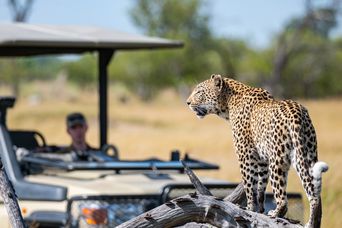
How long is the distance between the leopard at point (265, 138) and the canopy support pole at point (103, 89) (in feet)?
16.3

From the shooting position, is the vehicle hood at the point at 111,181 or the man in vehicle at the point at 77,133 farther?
the man in vehicle at the point at 77,133

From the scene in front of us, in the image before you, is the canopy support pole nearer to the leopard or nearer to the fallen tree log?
the leopard

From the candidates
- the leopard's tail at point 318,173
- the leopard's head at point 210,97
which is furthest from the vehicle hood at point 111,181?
the leopard's tail at point 318,173

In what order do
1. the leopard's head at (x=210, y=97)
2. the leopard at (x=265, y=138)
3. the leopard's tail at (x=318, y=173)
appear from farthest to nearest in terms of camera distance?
the leopard's head at (x=210, y=97), the leopard at (x=265, y=138), the leopard's tail at (x=318, y=173)

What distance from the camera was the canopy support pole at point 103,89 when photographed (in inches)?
382

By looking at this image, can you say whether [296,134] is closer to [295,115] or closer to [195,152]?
[295,115]

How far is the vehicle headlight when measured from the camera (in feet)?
23.0

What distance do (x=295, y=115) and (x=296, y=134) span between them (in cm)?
10

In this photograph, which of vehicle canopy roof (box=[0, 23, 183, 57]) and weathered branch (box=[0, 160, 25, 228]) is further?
vehicle canopy roof (box=[0, 23, 183, 57])

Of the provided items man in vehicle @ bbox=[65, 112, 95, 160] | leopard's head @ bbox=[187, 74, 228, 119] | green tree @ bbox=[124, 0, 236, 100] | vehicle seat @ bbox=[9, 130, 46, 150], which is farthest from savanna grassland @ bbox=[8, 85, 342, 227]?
green tree @ bbox=[124, 0, 236, 100]

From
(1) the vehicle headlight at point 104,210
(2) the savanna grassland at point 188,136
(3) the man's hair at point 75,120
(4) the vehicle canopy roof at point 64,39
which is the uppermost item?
(4) the vehicle canopy roof at point 64,39

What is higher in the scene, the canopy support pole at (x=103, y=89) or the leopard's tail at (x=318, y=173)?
the leopard's tail at (x=318, y=173)

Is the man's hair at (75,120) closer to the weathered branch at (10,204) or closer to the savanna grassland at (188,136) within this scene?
the savanna grassland at (188,136)

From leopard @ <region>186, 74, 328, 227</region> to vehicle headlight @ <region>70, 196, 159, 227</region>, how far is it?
2.42 m
